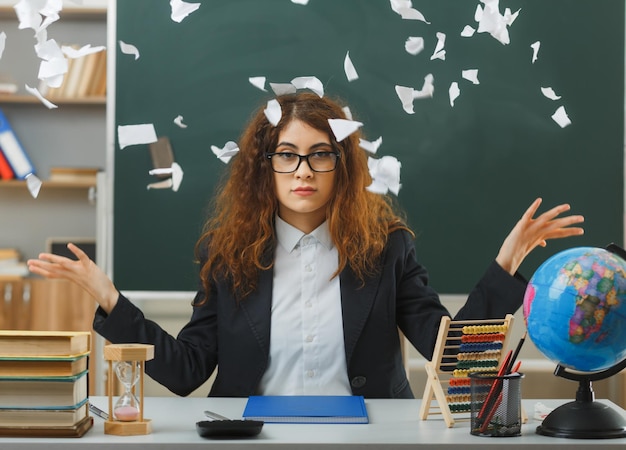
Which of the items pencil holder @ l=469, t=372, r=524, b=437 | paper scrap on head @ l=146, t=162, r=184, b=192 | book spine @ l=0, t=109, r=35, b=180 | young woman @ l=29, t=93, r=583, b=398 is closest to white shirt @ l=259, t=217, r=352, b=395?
young woman @ l=29, t=93, r=583, b=398

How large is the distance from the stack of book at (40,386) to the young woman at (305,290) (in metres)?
0.59

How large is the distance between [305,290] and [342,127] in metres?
0.43

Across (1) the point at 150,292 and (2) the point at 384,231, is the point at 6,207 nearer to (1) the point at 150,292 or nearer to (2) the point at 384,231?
(1) the point at 150,292

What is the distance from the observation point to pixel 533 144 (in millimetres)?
3797

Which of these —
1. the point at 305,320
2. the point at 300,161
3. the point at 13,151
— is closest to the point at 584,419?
the point at 305,320

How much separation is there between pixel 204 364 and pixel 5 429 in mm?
854

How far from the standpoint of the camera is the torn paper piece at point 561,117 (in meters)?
3.61

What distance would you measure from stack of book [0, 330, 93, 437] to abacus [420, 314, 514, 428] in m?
0.64

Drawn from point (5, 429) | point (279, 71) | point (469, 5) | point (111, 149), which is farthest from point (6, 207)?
point (5, 429)

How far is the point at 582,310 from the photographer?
4.83 feet

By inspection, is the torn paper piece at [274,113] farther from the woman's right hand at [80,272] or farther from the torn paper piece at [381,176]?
the woman's right hand at [80,272]

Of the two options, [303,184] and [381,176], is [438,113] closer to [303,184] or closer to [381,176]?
[381,176]

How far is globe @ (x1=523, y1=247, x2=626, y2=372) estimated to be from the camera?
57.9 inches

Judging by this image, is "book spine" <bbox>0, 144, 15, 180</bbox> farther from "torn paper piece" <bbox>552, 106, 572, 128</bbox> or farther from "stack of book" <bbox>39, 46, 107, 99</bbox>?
"torn paper piece" <bbox>552, 106, 572, 128</bbox>
